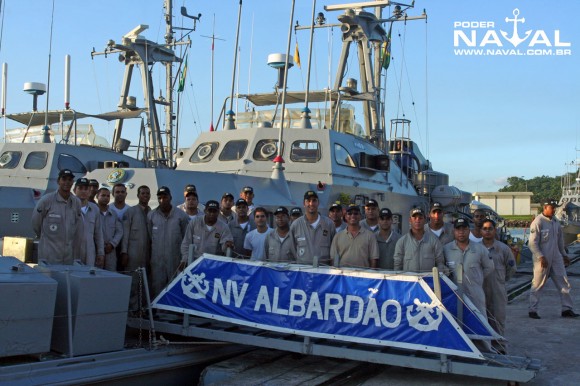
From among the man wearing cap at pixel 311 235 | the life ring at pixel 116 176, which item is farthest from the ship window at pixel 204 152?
the man wearing cap at pixel 311 235

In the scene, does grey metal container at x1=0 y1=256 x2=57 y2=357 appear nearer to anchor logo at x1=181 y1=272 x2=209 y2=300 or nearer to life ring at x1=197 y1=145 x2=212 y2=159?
anchor logo at x1=181 y1=272 x2=209 y2=300

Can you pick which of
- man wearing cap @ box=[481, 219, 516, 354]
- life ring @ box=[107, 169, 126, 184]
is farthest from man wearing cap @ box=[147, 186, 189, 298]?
man wearing cap @ box=[481, 219, 516, 354]

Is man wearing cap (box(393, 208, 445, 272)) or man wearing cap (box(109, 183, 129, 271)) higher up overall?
man wearing cap (box(109, 183, 129, 271))

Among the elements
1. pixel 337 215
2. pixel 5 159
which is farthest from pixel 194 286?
pixel 5 159

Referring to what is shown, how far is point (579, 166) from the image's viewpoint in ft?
150

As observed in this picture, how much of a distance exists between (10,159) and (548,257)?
10358mm

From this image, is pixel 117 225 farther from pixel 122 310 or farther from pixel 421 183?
pixel 421 183

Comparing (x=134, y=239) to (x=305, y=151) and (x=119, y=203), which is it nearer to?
(x=119, y=203)

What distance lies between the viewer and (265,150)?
11789 mm

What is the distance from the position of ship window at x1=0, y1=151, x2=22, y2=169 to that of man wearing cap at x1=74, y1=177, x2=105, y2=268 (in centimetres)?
768

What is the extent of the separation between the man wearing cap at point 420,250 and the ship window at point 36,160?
9.74 metres

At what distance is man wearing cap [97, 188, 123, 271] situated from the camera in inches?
287

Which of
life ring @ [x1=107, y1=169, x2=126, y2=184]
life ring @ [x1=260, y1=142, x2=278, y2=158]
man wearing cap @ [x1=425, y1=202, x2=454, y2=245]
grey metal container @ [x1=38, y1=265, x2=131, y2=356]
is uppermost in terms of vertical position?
life ring @ [x1=260, y1=142, x2=278, y2=158]

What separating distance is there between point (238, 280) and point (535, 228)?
4207mm
